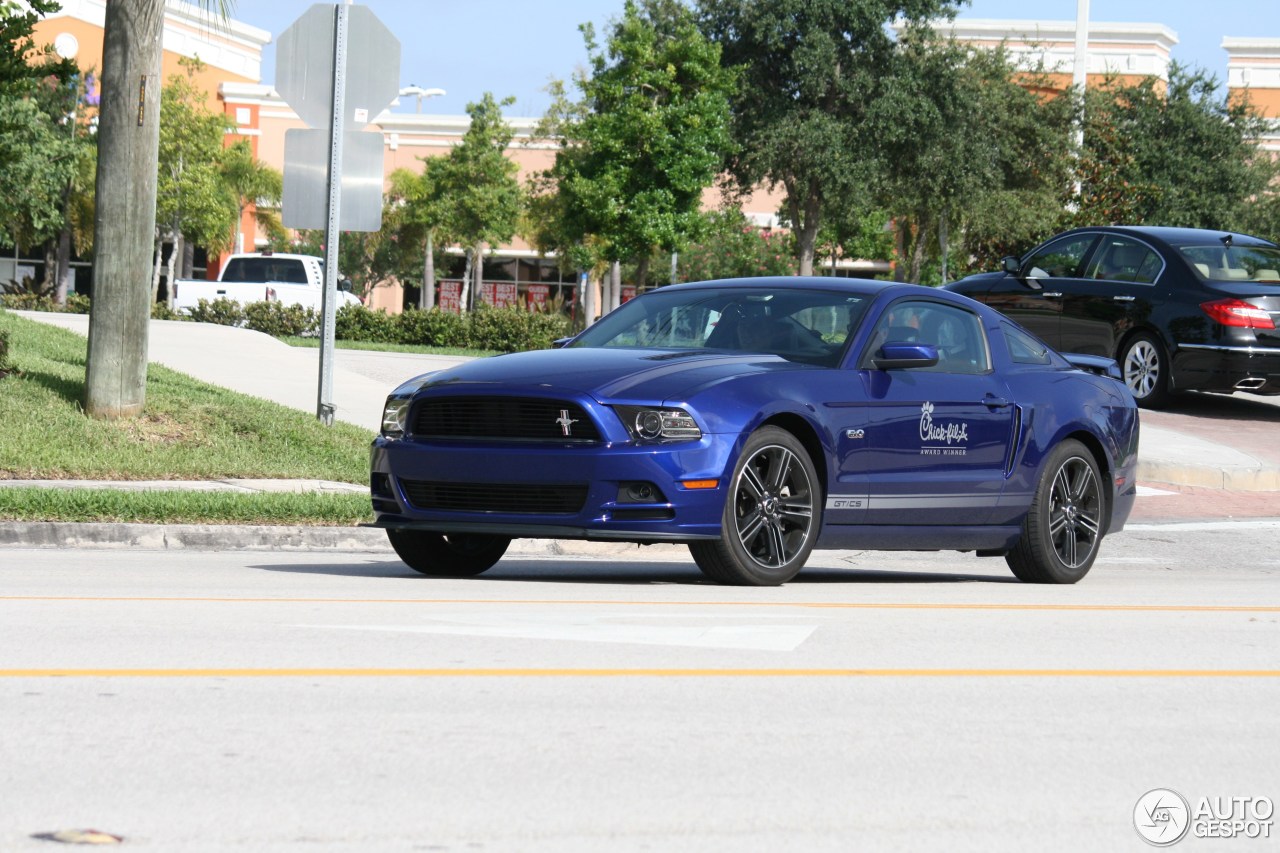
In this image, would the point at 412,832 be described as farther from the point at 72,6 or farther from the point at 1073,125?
the point at 72,6

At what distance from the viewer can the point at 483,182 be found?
60.6m

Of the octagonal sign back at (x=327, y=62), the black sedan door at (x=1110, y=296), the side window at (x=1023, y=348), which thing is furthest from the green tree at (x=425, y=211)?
the side window at (x=1023, y=348)

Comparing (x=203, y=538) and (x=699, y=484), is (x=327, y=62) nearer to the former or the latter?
(x=203, y=538)

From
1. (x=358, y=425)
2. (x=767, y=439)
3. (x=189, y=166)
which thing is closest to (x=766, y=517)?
(x=767, y=439)

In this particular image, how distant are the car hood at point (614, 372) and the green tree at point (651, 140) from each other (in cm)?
3338

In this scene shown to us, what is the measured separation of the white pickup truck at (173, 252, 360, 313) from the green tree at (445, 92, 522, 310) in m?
20.3

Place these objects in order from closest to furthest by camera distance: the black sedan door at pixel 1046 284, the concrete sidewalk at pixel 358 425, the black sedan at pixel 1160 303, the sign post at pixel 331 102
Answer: the concrete sidewalk at pixel 358 425, the sign post at pixel 331 102, the black sedan at pixel 1160 303, the black sedan door at pixel 1046 284

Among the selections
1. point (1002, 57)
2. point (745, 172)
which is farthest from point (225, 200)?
point (1002, 57)

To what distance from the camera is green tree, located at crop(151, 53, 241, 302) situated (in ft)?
178

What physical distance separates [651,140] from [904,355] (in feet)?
112

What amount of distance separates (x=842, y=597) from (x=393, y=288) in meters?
62.8

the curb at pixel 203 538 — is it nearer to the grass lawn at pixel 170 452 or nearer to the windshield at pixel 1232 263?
the grass lawn at pixel 170 452

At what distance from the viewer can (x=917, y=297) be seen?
1034 centimetres

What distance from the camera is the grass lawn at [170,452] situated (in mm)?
12312
